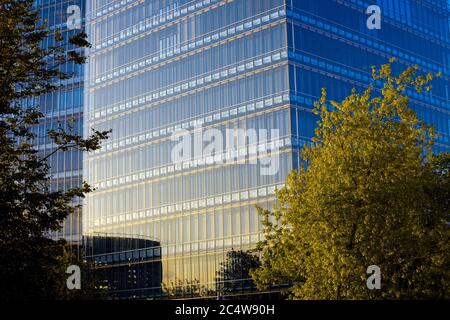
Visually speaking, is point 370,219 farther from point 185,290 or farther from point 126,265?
point 126,265

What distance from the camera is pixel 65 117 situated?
91.7m

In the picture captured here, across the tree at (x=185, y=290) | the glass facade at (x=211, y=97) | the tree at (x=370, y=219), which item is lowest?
the tree at (x=185, y=290)

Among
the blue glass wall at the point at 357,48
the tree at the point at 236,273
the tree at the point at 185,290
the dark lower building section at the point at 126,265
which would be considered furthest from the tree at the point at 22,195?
the dark lower building section at the point at 126,265

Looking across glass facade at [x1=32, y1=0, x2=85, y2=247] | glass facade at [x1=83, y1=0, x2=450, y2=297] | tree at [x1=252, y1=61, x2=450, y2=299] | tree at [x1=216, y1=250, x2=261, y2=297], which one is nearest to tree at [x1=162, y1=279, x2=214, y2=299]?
glass facade at [x1=83, y1=0, x2=450, y2=297]

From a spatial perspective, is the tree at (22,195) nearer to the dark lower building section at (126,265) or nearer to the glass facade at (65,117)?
the dark lower building section at (126,265)

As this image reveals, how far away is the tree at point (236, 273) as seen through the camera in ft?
227

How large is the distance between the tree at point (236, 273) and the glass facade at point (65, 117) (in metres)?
21.0

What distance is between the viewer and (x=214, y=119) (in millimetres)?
74312

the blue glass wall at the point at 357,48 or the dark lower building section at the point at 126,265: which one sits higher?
the blue glass wall at the point at 357,48

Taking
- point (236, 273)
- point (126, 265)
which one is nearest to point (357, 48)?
point (236, 273)

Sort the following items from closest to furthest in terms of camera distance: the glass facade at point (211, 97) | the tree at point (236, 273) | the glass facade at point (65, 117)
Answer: the tree at point (236, 273) < the glass facade at point (211, 97) < the glass facade at point (65, 117)
